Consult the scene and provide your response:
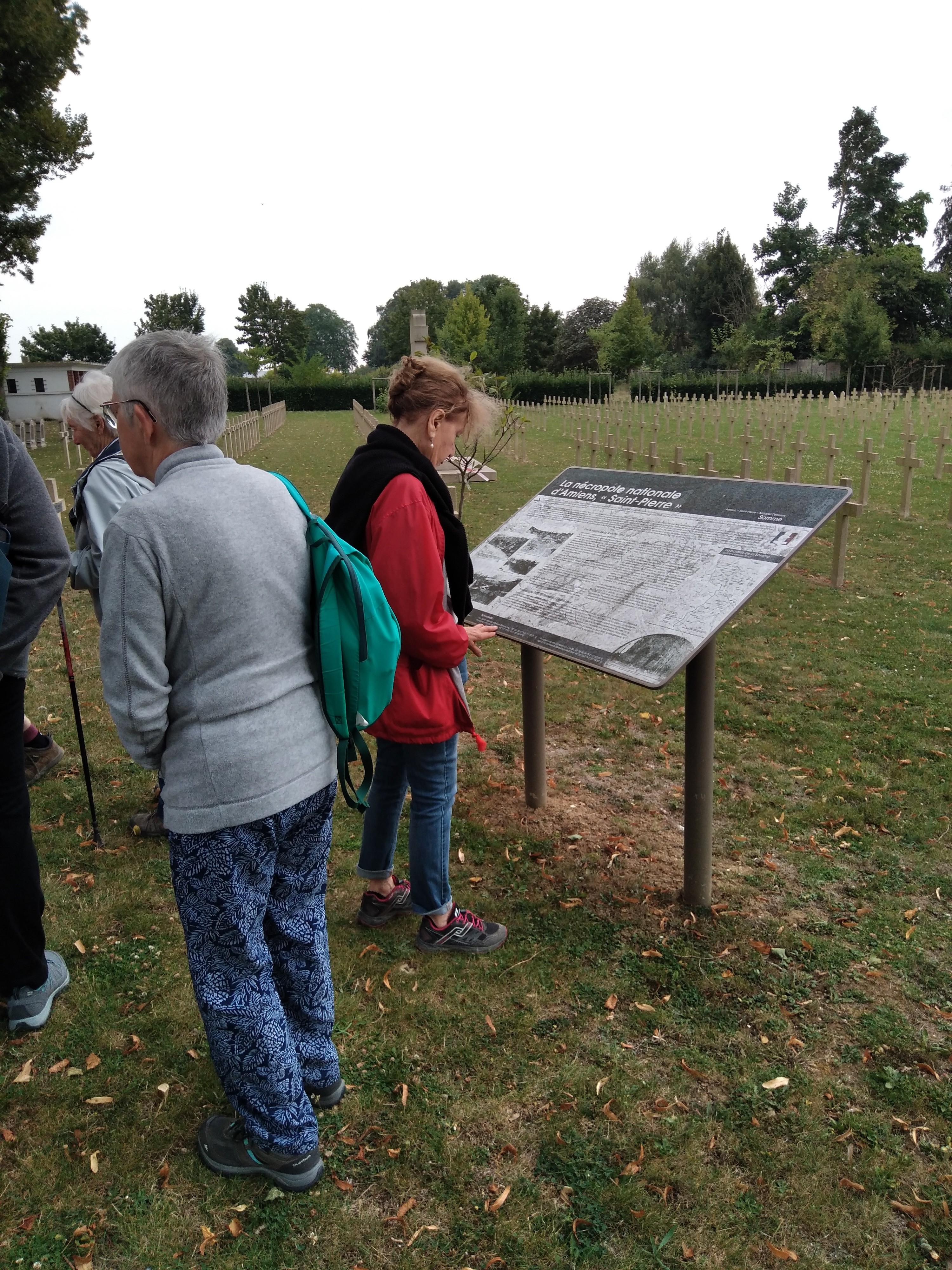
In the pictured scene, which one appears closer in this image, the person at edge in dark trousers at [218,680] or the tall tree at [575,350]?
the person at edge in dark trousers at [218,680]

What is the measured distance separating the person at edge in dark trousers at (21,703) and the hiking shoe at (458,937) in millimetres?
1321

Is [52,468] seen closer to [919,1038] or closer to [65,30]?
[65,30]

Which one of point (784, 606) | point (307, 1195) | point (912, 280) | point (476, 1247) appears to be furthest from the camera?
point (912, 280)

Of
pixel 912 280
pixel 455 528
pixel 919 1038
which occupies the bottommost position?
pixel 919 1038

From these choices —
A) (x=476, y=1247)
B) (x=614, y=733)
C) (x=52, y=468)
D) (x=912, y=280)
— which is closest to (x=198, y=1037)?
(x=476, y=1247)

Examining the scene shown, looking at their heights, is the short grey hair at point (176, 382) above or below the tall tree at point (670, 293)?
below

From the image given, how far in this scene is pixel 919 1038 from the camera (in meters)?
2.77

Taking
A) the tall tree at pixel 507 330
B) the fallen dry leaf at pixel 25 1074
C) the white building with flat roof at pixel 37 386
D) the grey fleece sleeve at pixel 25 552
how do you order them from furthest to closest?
the tall tree at pixel 507 330 < the white building with flat roof at pixel 37 386 < the fallen dry leaf at pixel 25 1074 < the grey fleece sleeve at pixel 25 552

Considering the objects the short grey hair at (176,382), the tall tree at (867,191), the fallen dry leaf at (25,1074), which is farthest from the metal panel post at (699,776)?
the tall tree at (867,191)

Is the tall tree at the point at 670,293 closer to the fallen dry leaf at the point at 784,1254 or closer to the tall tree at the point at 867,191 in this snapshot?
the tall tree at the point at 867,191

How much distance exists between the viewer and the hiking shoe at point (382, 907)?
3.37 meters

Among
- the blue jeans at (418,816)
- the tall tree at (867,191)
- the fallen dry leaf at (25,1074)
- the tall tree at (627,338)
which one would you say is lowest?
the fallen dry leaf at (25,1074)

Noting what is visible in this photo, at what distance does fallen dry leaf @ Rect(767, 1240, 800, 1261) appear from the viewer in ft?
6.78

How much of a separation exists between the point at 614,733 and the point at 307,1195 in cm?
346
